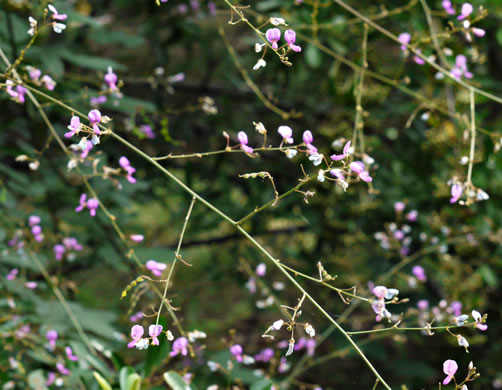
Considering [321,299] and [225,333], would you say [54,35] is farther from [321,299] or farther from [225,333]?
[225,333]

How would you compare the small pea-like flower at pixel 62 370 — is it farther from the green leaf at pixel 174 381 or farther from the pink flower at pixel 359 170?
the pink flower at pixel 359 170

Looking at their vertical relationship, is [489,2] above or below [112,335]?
above

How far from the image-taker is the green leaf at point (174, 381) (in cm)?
120

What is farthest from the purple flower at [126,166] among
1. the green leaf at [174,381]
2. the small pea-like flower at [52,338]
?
the small pea-like flower at [52,338]

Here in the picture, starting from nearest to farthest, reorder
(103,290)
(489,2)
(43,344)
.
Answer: (43,344)
(489,2)
(103,290)

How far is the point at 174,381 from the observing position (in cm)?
121

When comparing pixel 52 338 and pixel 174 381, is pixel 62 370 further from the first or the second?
pixel 174 381

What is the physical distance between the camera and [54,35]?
207 centimetres

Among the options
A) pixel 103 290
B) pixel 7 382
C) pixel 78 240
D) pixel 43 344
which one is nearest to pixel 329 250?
pixel 78 240

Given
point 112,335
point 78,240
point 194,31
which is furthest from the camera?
point 194,31

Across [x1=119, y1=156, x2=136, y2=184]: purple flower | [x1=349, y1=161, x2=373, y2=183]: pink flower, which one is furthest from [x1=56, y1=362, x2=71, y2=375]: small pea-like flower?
[x1=349, y1=161, x2=373, y2=183]: pink flower

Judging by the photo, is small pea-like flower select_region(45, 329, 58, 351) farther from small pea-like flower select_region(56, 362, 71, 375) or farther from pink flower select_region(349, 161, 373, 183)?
pink flower select_region(349, 161, 373, 183)

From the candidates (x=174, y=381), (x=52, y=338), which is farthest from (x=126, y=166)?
(x=52, y=338)

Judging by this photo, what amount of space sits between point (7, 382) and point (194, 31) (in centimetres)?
149
